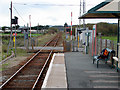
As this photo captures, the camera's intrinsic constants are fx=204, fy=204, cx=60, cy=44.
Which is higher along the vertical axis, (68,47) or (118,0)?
(118,0)

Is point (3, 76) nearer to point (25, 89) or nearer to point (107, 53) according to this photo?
point (25, 89)

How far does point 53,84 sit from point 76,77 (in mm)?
1176

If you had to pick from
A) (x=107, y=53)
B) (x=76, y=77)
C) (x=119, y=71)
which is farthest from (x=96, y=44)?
(x=76, y=77)

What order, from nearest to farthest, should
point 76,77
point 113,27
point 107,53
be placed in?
1. point 76,77
2. point 107,53
3. point 113,27

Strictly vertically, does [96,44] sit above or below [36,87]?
above

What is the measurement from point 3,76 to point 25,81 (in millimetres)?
1582

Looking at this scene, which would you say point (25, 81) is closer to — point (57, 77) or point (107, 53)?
point (57, 77)

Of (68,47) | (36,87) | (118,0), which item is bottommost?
(36,87)

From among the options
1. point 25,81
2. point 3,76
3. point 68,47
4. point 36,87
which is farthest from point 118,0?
point 68,47

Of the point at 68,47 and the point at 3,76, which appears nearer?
the point at 3,76

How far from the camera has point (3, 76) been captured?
9.35 m

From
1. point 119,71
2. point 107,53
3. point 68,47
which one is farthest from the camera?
point 68,47

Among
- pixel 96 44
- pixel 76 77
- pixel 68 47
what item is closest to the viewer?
pixel 76 77

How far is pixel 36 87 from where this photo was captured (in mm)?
7430
